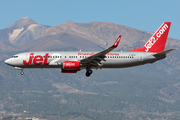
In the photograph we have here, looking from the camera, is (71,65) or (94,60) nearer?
(71,65)

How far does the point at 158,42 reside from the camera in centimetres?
7975

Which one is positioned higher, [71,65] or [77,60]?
[77,60]

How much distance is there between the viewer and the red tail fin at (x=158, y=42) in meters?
79.4

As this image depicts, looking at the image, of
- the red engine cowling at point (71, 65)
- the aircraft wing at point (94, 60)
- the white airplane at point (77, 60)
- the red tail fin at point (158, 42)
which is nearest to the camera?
the aircraft wing at point (94, 60)

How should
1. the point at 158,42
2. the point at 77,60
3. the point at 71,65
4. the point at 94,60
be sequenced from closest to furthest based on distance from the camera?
the point at 71,65
the point at 94,60
the point at 77,60
the point at 158,42

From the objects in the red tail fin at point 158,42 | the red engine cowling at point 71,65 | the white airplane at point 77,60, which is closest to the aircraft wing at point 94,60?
the white airplane at point 77,60

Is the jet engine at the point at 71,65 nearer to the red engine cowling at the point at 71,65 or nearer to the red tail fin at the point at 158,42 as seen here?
the red engine cowling at the point at 71,65

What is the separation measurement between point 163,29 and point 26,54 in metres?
34.5

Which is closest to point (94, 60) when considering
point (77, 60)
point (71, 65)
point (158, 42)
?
point (77, 60)

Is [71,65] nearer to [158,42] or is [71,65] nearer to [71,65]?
[71,65]

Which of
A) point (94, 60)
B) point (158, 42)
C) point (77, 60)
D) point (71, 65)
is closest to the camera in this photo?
point (71, 65)

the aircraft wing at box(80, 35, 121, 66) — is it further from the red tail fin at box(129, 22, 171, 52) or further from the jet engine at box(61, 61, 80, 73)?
the red tail fin at box(129, 22, 171, 52)

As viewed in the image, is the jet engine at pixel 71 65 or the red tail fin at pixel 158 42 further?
the red tail fin at pixel 158 42

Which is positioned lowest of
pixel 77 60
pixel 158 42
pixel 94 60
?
pixel 94 60
